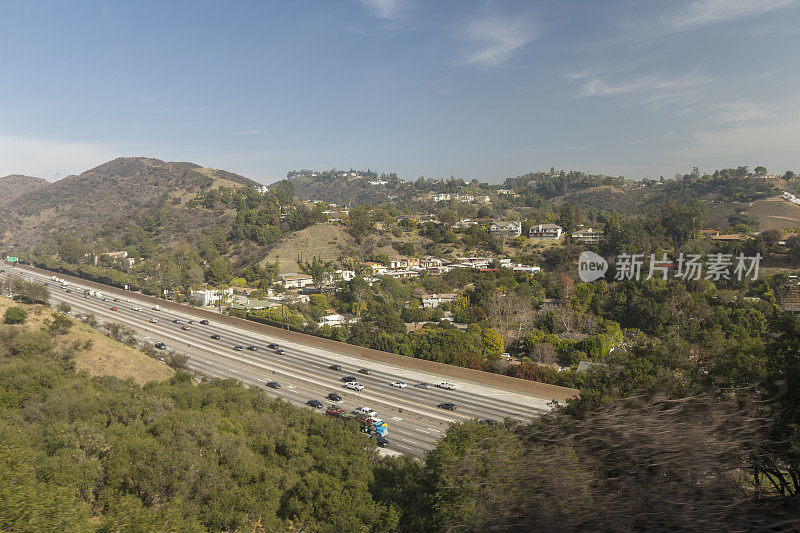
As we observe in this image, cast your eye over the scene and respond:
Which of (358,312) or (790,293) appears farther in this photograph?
(358,312)

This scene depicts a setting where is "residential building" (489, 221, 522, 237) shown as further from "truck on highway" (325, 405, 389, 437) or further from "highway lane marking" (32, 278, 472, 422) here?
"truck on highway" (325, 405, 389, 437)

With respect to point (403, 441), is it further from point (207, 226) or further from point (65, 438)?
point (207, 226)

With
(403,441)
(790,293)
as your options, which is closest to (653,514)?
(403,441)

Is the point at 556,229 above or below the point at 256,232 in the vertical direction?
above

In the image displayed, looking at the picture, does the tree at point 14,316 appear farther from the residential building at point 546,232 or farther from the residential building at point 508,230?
the residential building at point 546,232

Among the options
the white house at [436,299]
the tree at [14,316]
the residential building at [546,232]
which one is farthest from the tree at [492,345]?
the residential building at [546,232]

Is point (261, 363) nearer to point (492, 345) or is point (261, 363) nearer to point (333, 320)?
point (333, 320)
